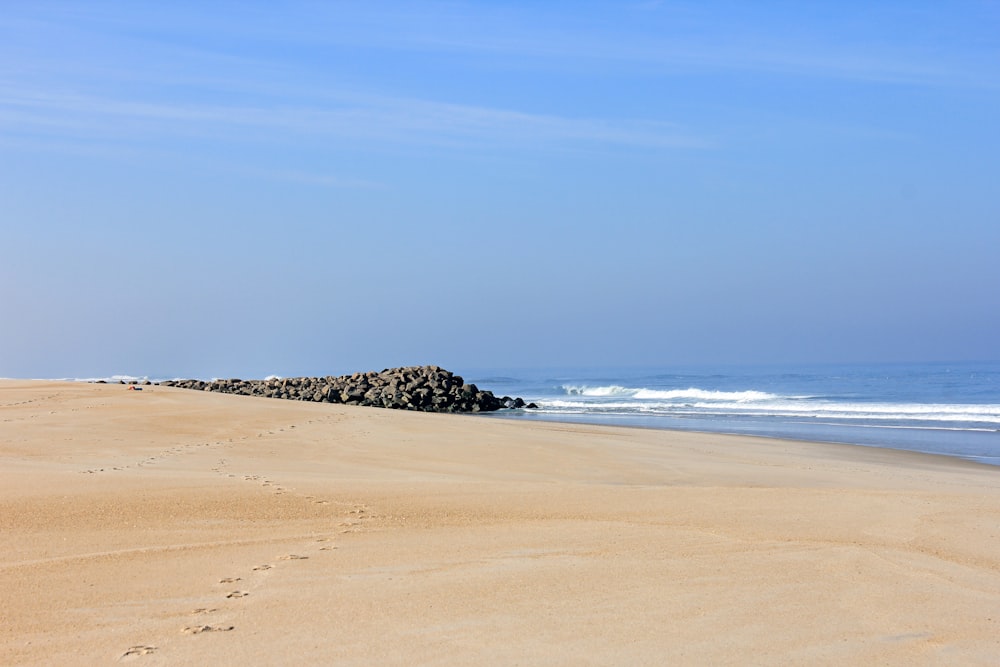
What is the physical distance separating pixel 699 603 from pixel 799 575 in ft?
4.14

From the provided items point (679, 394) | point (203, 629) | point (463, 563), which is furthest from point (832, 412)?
point (203, 629)

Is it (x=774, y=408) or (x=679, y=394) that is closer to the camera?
(x=774, y=408)

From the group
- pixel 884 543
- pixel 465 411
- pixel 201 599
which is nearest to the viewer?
pixel 201 599

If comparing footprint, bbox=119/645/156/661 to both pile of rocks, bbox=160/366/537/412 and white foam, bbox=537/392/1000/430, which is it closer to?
white foam, bbox=537/392/1000/430

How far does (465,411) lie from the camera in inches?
1617

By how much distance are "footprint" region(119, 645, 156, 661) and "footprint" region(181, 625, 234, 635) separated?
10.4 inches

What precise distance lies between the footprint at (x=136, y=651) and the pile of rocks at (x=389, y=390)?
34348 millimetres

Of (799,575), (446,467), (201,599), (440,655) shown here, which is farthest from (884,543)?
(446,467)

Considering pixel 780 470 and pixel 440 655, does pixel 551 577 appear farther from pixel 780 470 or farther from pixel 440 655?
pixel 780 470

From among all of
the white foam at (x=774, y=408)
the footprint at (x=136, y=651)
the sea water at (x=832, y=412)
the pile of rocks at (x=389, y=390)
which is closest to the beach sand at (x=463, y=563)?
the footprint at (x=136, y=651)

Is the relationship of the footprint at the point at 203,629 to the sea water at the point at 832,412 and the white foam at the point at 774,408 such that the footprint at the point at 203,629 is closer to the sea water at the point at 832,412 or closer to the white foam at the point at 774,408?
the sea water at the point at 832,412

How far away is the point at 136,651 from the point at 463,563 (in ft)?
8.74

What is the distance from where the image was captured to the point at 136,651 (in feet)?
15.2

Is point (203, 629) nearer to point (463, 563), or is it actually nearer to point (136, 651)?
point (136, 651)
